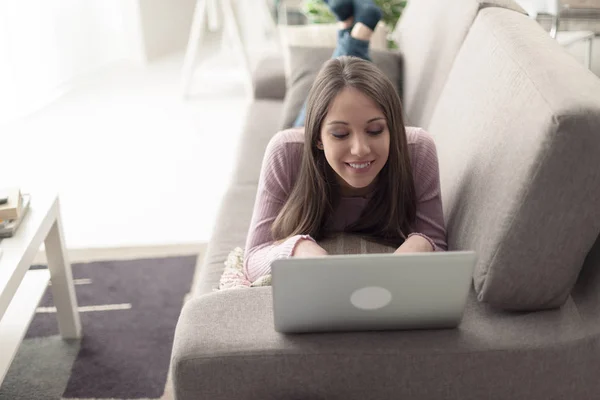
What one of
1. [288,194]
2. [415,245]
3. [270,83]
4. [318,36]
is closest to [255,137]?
[270,83]

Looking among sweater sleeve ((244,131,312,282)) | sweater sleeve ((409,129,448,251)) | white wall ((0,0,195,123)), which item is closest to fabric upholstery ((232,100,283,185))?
sweater sleeve ((244,131,312,282))

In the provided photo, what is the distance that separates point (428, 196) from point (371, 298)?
0.43 meters

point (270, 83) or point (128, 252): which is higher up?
point (270, 83)

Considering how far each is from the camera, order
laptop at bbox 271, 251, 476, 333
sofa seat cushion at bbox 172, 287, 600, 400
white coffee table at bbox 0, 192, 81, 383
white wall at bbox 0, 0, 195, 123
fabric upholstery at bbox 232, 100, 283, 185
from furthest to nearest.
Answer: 1. white wall at bbox 0, 0, 195, 123
2. fabric upholstery at bbox 232, 100, 283, 185
3. white coffee table at bbox 0, 192, 81, 383
4. sofa seat cushion at bbox 172, 287, 600, 400
5. laptop at bbox 271, 251, 476, 333

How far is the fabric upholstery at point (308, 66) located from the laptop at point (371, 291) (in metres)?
1.36

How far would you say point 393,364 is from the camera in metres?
1.04

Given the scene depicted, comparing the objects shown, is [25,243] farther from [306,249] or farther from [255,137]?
[255,137]

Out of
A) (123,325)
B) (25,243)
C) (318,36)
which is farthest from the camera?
(318,36)

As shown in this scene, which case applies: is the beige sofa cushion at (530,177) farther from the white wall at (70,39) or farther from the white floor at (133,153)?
the white wall at (70,39)

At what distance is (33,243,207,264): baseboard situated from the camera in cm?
234

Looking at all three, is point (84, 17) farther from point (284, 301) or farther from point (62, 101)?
point (284, 301)

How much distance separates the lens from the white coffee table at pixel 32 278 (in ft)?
4.85

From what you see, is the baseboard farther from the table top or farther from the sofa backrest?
the sofa backrest

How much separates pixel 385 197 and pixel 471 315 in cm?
36
